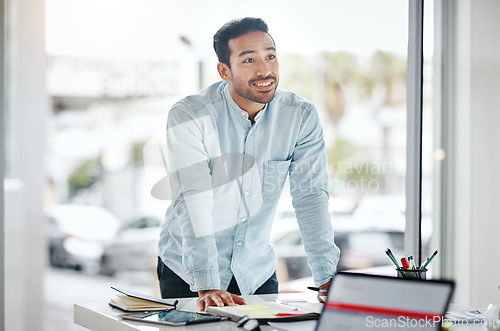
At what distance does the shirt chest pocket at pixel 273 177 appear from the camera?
2.70 m

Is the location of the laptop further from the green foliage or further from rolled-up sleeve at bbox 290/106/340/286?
the green foliage

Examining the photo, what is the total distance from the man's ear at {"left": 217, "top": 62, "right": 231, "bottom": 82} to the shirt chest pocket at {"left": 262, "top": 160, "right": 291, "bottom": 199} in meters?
0.43

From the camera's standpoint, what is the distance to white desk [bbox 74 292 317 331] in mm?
1563

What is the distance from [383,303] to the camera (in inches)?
50.1

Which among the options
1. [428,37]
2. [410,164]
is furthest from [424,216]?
[428,37]

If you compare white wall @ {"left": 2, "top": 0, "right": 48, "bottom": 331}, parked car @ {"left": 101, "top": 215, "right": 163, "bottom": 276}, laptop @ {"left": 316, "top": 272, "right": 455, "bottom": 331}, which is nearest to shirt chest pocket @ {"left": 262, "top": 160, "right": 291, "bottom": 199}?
parked car @ {"left": 101, "top": 215, "right": 163, "bottom": 276}

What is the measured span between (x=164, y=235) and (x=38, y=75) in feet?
3.76

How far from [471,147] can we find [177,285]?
6.22 ft

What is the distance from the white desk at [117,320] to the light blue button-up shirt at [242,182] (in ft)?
1.90

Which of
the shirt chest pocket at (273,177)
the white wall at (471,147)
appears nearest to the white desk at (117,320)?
the shirt chest pocket at (273,177)

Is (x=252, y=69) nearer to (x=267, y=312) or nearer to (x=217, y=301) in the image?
(x=217, y=301)

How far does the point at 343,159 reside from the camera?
3088 millimetres

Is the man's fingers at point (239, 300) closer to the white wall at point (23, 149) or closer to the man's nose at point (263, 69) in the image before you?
the man's nose at point (263, 69)

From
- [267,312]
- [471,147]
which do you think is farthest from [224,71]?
[471,147]
